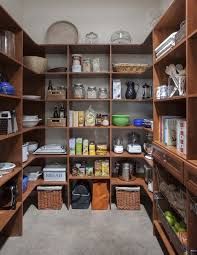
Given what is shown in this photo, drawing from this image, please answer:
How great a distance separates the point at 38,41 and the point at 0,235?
239 centimetres

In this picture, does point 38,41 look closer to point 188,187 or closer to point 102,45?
point 102,45

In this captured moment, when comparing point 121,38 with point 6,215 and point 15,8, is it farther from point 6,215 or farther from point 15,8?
point 6,215

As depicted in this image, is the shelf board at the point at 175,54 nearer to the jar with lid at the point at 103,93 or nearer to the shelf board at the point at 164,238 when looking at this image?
the jar with lid at the point at 103,93

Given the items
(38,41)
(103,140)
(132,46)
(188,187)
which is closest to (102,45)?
(132,46)

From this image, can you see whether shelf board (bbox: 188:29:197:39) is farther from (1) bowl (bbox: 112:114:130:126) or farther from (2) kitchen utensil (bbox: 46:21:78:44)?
(2) kitchen utensil (bbox: 46:21:78:44)

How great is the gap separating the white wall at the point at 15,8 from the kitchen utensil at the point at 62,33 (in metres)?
0.40

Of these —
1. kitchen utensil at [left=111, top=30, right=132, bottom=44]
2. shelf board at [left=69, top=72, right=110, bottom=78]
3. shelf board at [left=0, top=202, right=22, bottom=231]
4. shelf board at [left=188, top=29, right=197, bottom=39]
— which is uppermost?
kitchen utensil at [left=111, top=30, right=132, bottom=44]

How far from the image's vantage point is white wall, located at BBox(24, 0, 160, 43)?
9.93 ft

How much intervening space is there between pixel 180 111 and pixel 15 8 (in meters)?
2.34

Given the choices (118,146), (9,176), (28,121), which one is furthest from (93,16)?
(9,176)

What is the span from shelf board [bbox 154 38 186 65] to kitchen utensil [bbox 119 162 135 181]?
1.32m

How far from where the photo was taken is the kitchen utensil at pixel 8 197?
6.84ft

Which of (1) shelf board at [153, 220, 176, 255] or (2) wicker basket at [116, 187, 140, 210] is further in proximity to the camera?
(2) wicker basket at [116, 187, 140, 210]

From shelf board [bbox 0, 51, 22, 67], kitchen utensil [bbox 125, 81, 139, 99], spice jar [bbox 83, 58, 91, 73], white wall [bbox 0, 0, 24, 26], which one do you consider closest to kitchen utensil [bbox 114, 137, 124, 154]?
kitchen utensil [bbox 125, 81, 139, 99]
